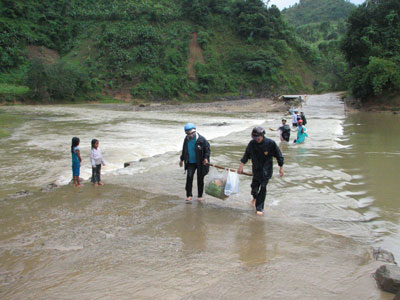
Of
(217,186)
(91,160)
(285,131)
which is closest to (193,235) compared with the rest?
(217,186)

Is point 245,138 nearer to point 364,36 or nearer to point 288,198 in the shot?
point 288,198

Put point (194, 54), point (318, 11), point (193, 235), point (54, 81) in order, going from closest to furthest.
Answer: point (193, 235), point (54, 81), point (194, 54), point (318, 11)

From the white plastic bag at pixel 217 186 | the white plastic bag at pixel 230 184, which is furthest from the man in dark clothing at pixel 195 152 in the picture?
the white plastic bag at pixel 230 184

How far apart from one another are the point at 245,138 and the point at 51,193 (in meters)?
10.0

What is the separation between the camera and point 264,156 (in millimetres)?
5688

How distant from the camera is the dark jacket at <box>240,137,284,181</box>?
5.64m

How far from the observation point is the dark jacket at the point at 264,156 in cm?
564

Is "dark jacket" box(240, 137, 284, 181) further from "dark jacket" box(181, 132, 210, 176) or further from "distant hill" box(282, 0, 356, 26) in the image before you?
"distant hill" box(282, 0, 356, 26)

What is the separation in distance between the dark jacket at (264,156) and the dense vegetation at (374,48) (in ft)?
81.0

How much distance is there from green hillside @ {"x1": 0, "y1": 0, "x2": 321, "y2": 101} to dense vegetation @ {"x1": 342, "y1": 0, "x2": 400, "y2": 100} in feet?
89.5

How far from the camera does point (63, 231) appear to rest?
5.09 meters

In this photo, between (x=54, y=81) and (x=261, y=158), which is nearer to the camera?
(x=261, y=158)

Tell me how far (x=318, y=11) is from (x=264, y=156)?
425ft

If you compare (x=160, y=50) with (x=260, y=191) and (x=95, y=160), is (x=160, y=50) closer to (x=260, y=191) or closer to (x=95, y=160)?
(x=95, y=160)
